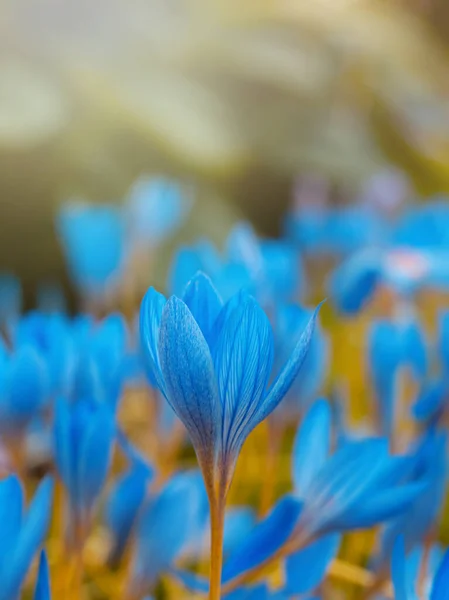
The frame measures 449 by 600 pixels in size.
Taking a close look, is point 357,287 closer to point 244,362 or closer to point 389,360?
point 389,360

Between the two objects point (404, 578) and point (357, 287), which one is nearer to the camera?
point (404, 578)

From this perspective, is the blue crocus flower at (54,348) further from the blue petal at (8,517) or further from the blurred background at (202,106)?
the blurred background at (202,106)

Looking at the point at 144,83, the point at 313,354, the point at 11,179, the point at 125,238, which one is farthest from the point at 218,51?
the point at 313,354

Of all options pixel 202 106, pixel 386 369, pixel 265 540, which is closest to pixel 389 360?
pixel 386 369

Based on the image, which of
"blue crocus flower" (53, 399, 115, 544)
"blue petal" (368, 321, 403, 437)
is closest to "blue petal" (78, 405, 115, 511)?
"blue crocus flower" (53, 399, 115, 544)

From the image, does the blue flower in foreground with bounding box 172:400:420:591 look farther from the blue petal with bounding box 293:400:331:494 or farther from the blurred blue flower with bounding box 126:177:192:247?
the blurred blue flower with bounding box 126:177:192:247

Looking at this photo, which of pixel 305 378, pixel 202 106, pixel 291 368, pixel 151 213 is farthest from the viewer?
pixel 202 106

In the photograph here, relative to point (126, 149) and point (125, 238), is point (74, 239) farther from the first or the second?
point (126, 149)
